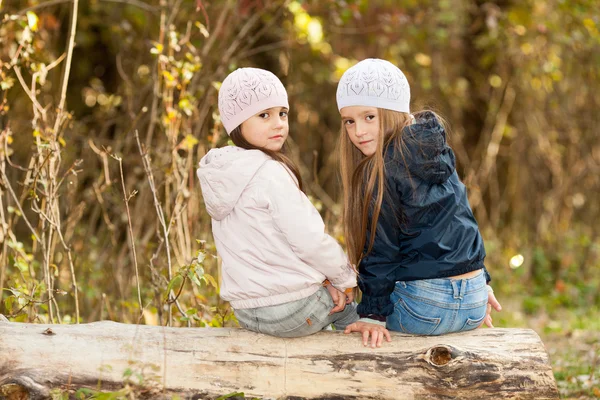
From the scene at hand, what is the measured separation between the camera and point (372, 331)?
344 cm

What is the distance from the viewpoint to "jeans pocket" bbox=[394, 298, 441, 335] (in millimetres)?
3498

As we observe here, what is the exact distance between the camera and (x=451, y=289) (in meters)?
3.52

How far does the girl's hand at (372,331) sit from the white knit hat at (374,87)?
39.6 inches

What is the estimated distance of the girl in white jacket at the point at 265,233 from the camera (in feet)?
11.2

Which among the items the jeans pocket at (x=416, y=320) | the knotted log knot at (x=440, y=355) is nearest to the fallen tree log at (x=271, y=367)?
the knotted log knot at (x=440, y=355)

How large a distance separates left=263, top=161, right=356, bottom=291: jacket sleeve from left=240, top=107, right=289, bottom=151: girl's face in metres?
0.14

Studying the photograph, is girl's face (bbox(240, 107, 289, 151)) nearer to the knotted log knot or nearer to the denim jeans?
the denim jeans

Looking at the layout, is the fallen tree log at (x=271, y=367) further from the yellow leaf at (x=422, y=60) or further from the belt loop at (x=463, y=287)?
the yellow leaf at (x=422, y=60)

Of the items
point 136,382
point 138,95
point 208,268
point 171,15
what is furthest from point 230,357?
point 138,95

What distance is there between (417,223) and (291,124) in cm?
680

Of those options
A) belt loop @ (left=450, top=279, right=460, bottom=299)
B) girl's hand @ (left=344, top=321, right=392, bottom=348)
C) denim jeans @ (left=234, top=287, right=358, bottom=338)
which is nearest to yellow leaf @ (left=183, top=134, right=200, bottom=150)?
denim jeans @ (left=234, top=287, right=358, bottom=338)

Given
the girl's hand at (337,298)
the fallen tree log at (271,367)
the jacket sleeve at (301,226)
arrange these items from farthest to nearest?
the girl's hand at (337,298), the jacket sleeve at (301,226), the fallen tree log at (271,367)

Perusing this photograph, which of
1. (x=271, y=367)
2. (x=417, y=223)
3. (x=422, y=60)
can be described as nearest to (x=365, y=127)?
(x=417, y=223)

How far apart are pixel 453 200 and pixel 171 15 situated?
2863 mm
